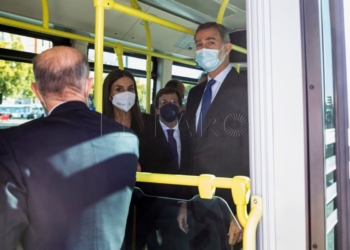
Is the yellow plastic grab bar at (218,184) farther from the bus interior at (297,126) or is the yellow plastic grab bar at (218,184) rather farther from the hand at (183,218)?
the hand at (183,218)

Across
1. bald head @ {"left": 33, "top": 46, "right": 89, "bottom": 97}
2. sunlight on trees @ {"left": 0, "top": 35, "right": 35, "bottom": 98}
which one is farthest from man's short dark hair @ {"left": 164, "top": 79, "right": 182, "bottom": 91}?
sunlight on trees @ {"left": 0, "top": 35, "right": 35, "bottom": 98}

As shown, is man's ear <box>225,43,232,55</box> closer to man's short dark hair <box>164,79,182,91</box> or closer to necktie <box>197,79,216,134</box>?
necktie <box>197,79,216,134</box>

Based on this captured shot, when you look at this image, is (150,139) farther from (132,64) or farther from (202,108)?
(132,64)

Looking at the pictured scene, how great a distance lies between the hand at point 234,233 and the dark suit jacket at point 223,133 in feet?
0.31

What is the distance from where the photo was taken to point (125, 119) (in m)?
1.56

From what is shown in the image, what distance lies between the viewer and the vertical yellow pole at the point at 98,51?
4.67 ft

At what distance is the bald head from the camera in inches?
49.3

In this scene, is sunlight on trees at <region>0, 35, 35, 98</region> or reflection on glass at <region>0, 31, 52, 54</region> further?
reflection on glass at <region>0, 31, 52, 54</region>

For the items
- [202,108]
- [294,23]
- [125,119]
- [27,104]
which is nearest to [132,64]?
[125,119]

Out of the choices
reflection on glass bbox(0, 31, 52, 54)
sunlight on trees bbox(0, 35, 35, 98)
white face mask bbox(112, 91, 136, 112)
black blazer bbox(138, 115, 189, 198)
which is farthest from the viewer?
reflection on glass bbox(0, 31, 52, 54)

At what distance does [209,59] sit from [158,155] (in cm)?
53

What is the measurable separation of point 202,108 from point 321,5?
2.09ft

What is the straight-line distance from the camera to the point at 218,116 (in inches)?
55.2

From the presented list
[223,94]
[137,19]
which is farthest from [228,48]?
[137,19]
